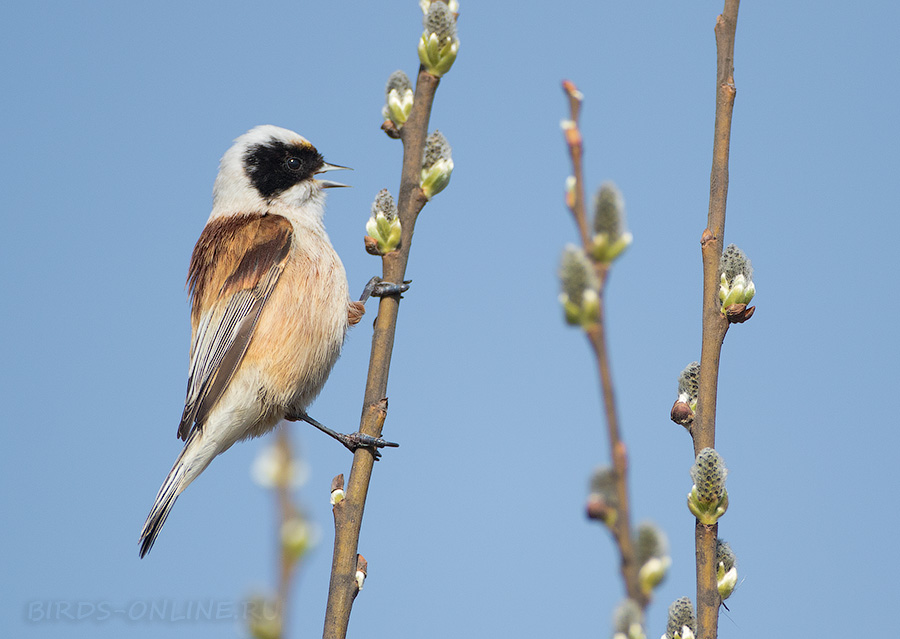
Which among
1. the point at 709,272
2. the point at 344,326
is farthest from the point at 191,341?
the point at 709,272

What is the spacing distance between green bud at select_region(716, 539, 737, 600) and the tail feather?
2.93 metres

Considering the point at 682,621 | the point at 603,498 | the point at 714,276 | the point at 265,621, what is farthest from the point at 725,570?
the point at 265,621

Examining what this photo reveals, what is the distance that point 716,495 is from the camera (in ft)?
6.41

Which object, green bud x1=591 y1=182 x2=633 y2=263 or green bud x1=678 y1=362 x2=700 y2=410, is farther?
green bud x1=678 y1=362 x2=700 y2=410

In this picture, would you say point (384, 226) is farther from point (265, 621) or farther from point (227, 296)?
point (227, 296)

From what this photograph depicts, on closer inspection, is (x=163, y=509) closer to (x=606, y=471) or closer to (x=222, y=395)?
(x=222, y=395)

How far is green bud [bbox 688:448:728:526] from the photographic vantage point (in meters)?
1.92

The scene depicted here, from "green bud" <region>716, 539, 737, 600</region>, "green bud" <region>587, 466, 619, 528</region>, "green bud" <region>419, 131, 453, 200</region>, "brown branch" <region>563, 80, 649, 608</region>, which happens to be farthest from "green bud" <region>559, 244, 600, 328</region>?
"green bud" <region>419, 131, 453, 200</region>

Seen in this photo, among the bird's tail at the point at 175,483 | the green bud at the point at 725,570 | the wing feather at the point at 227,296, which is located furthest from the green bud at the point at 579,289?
the wing feather at the point at 227,296

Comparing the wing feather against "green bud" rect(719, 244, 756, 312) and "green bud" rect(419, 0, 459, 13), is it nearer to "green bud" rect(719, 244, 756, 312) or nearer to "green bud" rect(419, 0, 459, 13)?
"green bud" rect(419, 0, 459, 13)

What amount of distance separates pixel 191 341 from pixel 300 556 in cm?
434

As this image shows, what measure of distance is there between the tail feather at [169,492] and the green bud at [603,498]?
359 cm

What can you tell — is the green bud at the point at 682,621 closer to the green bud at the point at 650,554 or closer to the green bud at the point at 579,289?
the green bud at the point at 650,554

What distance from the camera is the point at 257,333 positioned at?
4660 mm
